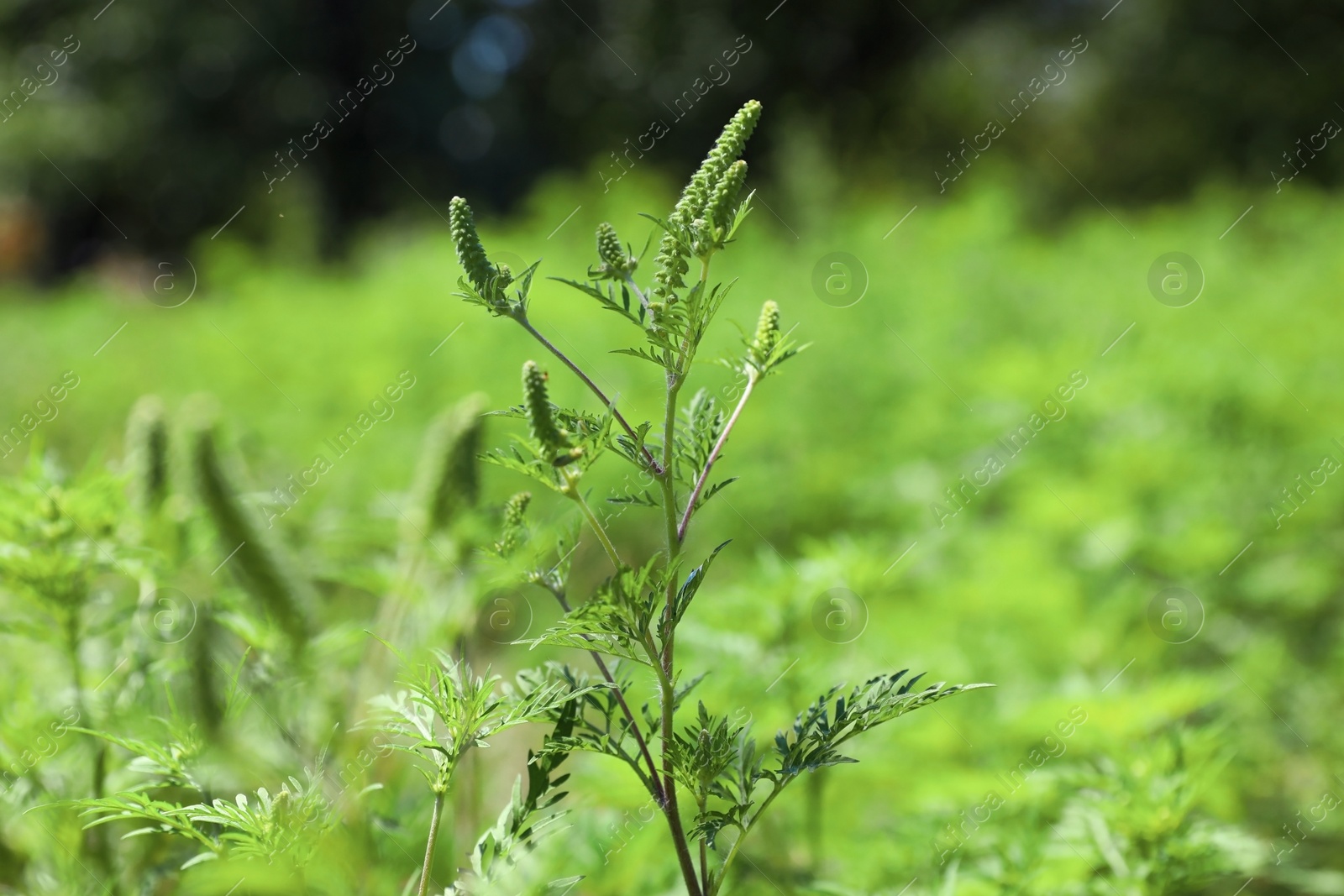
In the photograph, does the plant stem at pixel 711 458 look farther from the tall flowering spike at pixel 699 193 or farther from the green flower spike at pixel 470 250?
the green flower spike at pixel 470 250

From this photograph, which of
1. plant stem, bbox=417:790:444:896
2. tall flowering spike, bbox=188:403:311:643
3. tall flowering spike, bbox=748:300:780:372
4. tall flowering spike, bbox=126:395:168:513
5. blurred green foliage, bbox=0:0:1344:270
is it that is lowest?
plant stem, bbox=417:790:444:896

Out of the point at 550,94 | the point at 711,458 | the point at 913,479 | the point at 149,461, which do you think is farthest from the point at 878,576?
the point at 550,94

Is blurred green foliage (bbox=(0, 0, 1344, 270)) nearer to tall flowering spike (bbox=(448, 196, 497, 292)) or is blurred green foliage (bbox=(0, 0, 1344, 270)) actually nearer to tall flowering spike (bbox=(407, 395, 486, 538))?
tall flowering spike (bbox=(407, 395, 486, 538))

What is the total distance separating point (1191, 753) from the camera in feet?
4.33

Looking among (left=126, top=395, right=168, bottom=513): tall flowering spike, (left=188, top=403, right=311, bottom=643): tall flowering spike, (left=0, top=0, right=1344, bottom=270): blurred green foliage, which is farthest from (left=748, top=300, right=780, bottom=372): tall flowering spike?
(left=0, top=0, right=1344, bottom=270): blurred green foliage

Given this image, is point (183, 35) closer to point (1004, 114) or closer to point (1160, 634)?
point (1004, 114)

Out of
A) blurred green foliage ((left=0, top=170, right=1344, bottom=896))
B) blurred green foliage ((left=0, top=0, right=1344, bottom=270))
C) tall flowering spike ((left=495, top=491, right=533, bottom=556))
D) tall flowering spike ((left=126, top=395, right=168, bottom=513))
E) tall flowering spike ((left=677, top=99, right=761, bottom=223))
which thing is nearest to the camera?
tall flowering spike ((left=677, top=99, right=761, bottom=223))

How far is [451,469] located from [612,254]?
756mm

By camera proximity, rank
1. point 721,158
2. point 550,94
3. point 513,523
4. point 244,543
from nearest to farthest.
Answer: point 721,158 → point 513,523 → point 244,543 → point 550,94

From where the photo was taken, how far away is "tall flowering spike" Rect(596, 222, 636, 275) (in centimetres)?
71

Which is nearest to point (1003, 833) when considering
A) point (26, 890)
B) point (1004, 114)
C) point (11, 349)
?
point (26, 890)

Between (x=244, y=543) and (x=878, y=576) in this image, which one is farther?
(x=878, y=576)

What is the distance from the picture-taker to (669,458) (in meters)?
0.69

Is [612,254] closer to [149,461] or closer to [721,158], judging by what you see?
[721,158]
